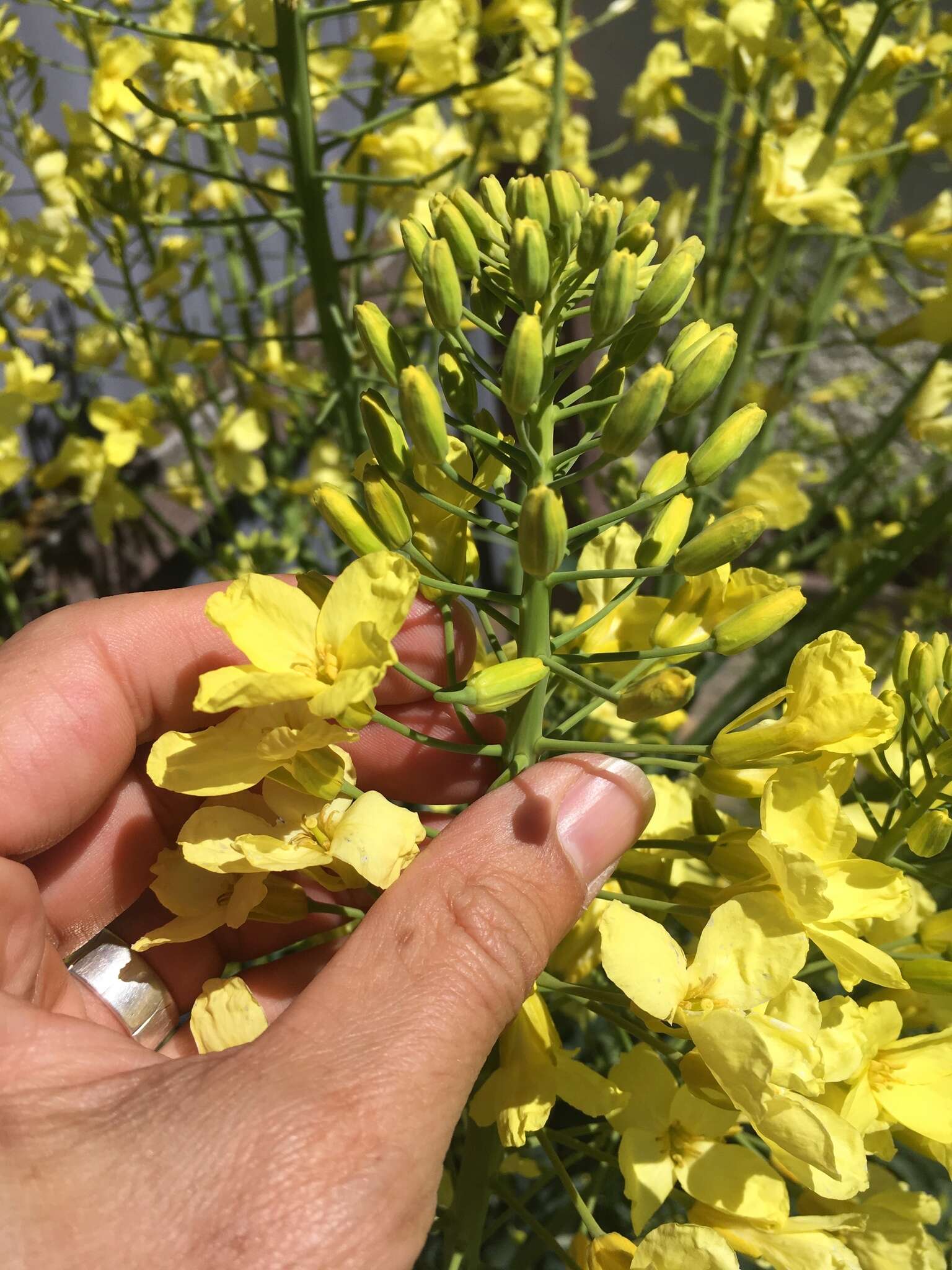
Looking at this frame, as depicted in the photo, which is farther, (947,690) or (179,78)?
(179,78)

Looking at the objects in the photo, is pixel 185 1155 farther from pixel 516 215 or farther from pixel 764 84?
pixel 764 84

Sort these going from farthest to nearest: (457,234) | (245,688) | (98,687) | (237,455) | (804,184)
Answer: (237,455)
(804,184)
(98,687)
(457,234)
(245,688)

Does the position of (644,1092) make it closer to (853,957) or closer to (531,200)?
(853,957)

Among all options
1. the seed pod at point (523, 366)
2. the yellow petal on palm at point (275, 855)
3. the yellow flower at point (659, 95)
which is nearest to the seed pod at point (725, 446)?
the seed pod at point (523, 366)

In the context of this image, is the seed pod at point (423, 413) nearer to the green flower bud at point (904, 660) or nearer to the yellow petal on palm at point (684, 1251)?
the green flower bud at point (904, 660)

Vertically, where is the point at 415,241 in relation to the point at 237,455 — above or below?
above

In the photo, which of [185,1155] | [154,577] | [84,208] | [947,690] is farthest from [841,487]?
[154,577]

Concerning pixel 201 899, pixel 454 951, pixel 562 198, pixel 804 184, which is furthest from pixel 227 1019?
pixel 804 184
